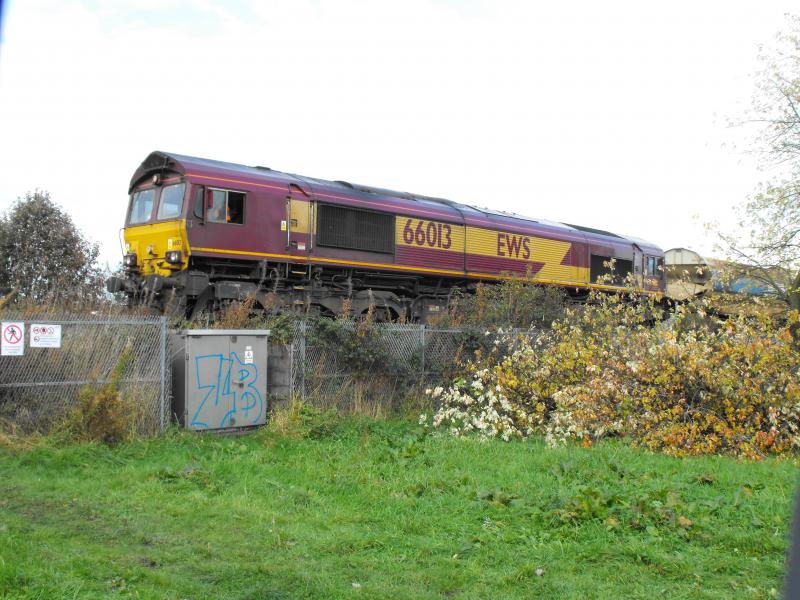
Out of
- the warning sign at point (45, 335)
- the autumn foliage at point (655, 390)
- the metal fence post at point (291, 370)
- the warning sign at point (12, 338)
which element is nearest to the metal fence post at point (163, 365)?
the warning sign at point (45, 335)

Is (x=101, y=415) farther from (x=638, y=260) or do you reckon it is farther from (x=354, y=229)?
(x=638, y=260)

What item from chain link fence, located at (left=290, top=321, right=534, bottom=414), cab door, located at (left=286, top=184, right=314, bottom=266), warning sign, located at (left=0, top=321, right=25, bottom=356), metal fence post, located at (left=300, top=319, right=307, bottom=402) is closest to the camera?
warning sign, located at (left=0, top=321, right=25, bottom=356)

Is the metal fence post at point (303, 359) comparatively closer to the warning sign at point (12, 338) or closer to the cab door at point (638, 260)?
the warning sign at point (12, 338)

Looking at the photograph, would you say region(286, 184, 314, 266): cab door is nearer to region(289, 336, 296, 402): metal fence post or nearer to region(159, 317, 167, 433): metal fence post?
region(289, 336, 296, 402): metal fence post

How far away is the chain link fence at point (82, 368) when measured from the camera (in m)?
8.88

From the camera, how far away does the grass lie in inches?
189

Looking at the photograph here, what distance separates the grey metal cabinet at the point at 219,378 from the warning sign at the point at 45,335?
1.55 m

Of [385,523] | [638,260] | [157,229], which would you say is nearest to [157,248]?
[157,229]

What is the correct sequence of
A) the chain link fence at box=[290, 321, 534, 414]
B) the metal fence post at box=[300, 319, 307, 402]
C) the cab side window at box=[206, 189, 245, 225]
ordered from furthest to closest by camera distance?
1. the cab side window at box=[206, 189, 245, 225]
2. the chain link fence at box=[290, 321, 534, 414]
3. the metal fence post at box=[300, 319, 307, 402]

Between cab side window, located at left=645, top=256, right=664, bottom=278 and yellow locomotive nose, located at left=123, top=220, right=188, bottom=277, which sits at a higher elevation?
cab side window, located at left=645, top=256, right=664, bottom=278

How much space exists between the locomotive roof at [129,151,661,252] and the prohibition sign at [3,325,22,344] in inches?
251

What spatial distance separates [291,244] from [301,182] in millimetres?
1459

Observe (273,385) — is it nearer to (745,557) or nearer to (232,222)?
(232,222)

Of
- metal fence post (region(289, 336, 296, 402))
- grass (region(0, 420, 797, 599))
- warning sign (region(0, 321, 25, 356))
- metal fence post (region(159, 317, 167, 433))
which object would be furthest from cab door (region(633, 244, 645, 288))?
warning sign (region(0, 321, 25, 356))
